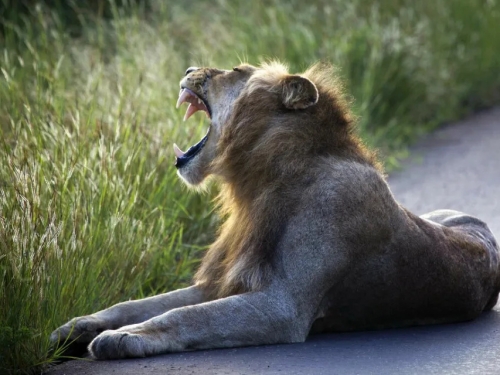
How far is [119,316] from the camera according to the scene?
18.3ft

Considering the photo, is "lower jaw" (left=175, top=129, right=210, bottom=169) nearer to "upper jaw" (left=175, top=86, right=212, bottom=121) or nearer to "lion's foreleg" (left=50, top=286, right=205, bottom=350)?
"upper jaw" (left=175, top=86, right=212, bottom=121)

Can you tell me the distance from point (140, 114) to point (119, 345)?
130 inches

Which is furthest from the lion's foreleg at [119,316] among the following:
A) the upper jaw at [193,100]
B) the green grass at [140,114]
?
the upper jaw at [193,100]

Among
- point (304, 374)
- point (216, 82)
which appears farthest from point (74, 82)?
point (304, 374)

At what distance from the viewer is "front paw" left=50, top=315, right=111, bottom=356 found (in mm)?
5230

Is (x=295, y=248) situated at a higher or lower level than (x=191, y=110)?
lower

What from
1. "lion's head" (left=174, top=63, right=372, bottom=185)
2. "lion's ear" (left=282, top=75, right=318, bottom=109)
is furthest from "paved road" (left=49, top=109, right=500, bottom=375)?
"lion's ear" (left=282, top=75, right=318, bottom=109)

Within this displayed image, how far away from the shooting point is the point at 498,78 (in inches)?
512

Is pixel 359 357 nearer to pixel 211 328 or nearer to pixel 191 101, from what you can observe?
pixel 211 328

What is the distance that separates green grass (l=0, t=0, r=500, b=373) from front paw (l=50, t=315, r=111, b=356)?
3.8 inches

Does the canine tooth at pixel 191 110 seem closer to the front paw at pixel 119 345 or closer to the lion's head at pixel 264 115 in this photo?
the lion's head at pixel 264 115

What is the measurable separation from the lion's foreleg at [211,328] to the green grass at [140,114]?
1.18 feet

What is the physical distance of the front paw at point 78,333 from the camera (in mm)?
5230

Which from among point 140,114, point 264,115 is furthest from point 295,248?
point 140,114
